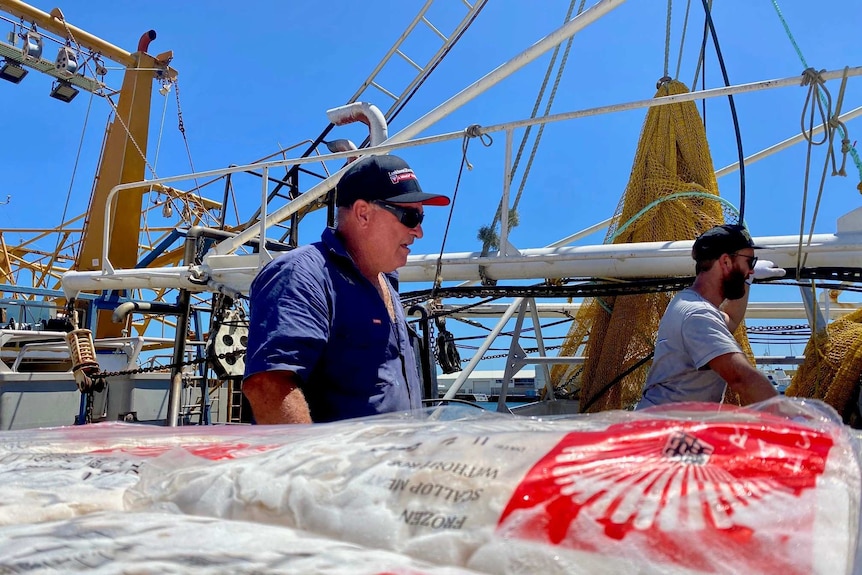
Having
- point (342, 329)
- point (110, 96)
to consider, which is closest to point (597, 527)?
point (342, 329)

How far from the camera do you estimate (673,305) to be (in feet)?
8.16

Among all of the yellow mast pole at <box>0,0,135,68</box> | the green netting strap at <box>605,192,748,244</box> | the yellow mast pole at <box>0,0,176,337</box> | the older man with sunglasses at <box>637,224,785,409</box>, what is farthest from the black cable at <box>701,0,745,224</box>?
the yellow mast pole at <box>0,0,135,68</box>

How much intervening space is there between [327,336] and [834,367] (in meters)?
2.56

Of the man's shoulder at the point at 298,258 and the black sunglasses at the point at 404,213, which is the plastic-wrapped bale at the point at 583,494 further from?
the black sunglasses at the point at 404,213

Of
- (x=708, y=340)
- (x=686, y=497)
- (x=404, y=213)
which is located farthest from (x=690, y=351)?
(x=686, y=497)

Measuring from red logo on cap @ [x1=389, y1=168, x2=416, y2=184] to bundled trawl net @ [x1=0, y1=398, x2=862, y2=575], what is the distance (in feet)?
3.59

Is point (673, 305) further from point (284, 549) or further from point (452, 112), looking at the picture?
point (452, 112)

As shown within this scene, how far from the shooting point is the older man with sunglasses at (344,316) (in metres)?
1.66

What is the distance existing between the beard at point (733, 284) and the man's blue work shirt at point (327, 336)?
4.69 ft

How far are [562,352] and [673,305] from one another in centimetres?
292

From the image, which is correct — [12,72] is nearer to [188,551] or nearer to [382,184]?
[382,184]

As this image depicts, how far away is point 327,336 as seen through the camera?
1750mm

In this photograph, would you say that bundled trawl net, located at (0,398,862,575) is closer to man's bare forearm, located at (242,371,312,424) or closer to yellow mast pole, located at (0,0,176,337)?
man's bare forearm, located at (242,371,312,424)

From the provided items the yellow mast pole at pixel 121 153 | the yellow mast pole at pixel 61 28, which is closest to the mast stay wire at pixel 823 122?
the yellow mast pole at pixel 121 153
